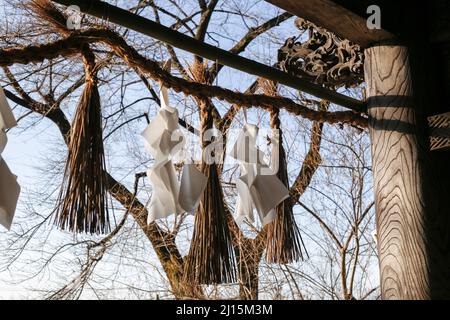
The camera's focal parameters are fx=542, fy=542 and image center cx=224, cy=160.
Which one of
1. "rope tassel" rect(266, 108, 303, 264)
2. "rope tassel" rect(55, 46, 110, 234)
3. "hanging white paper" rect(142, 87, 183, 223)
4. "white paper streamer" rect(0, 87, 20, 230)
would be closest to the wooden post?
"rope tassel" rect(266, 108, 303, 264)

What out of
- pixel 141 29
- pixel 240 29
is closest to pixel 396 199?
pixel 141 29

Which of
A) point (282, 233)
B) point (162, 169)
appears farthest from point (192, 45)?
point (282, 233)

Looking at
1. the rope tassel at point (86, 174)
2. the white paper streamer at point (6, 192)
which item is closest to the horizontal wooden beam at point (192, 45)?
the rope tassel at point (86, 174)

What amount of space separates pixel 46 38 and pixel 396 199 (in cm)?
211

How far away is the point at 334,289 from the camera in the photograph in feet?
8.75

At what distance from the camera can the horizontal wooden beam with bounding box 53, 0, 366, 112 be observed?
853 mm

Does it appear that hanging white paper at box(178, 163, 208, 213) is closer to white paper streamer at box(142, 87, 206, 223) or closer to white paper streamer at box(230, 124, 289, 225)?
white paper streamer at box(142, 87, 206, 223)

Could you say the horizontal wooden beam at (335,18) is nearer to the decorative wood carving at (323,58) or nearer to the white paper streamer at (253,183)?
the decorative wood carving at (323,58)

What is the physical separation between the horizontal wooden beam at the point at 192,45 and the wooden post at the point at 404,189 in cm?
11

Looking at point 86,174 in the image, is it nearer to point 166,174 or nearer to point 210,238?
point 166,174

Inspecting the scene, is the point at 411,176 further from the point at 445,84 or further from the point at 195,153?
the point at 195,153

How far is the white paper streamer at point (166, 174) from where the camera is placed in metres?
1.03

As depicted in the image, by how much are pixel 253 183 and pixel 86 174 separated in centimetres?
42

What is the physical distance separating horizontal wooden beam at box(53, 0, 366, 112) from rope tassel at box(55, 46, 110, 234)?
3.0 inches
